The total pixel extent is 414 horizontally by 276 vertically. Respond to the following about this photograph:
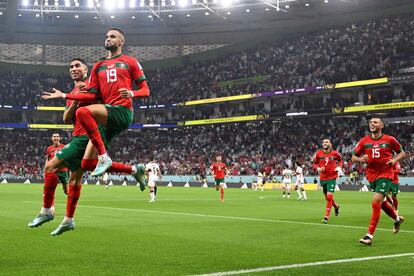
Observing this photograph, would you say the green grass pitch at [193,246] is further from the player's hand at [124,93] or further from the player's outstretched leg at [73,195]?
the player's hand at [124,93]

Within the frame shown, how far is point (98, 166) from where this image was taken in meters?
7.86

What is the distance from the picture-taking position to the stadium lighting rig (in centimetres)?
6969

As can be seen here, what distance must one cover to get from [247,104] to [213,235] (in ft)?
192

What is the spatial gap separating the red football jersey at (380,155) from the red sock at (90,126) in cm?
659

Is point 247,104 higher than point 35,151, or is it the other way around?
point 247,104

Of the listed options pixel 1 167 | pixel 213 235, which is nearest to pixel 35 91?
pixel 1 167

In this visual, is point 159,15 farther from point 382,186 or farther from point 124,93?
point 124,93

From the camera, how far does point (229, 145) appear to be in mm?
68000

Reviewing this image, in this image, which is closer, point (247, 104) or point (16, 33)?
point (247, 104)

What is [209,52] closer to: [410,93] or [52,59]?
[52,59]

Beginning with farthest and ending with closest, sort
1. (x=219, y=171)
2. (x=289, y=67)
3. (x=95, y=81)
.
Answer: (x=289, y=67) < (x=219, y=171) < (x=95, y=81)

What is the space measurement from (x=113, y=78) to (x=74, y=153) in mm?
1294

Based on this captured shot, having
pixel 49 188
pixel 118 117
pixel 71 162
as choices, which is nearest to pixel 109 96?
pixel 118 117

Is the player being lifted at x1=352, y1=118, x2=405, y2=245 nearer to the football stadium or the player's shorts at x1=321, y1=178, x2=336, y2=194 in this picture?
the football stadium
